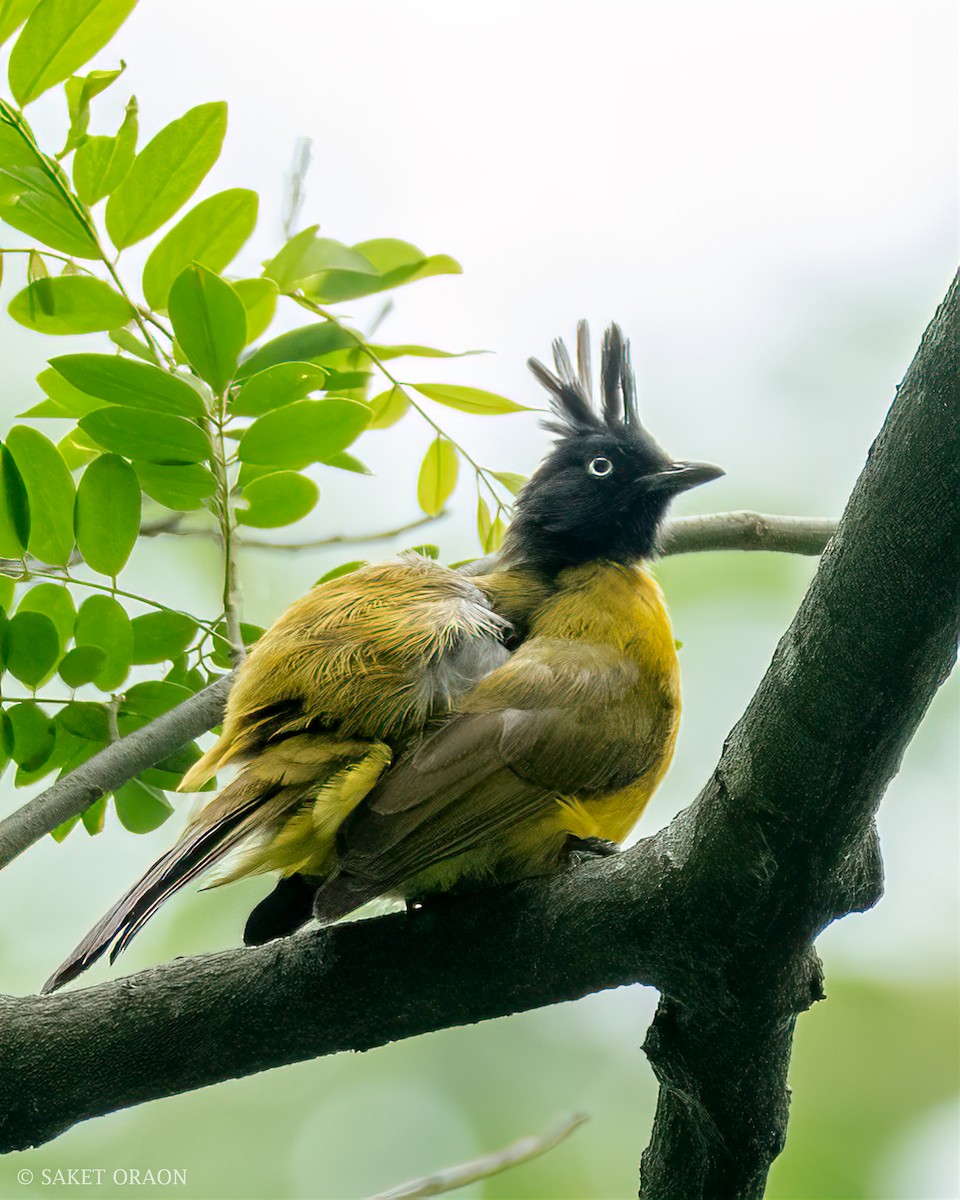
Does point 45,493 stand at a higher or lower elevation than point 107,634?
higher

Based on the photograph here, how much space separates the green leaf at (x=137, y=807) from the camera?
326cm

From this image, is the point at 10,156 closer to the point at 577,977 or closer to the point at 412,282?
the point at 412,282

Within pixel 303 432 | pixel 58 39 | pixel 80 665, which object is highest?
pixel 58 39

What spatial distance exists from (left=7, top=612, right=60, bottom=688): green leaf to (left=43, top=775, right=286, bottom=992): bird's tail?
692 mm

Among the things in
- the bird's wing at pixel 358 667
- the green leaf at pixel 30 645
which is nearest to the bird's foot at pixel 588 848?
the bird's wing at pixel 358 667

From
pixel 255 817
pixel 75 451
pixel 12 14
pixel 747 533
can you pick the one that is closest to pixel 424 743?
pixel 255 817

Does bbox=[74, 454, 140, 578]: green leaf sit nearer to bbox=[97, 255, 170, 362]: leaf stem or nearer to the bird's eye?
bbox=[97, 255, 170, 362]: leaf stem

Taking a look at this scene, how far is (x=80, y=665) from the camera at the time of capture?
9.95 ft

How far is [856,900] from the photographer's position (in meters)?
2.29

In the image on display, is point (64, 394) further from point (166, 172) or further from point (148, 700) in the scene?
point (148, 700)

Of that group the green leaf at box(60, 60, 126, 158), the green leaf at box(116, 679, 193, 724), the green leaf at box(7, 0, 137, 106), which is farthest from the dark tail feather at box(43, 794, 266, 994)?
the green leaf at box(7, 0, 137, 106)

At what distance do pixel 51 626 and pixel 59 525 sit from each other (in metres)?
0.25

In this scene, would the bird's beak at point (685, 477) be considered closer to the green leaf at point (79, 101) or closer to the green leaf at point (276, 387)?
the green leaf at point (276, 387)

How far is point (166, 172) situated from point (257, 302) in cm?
37
